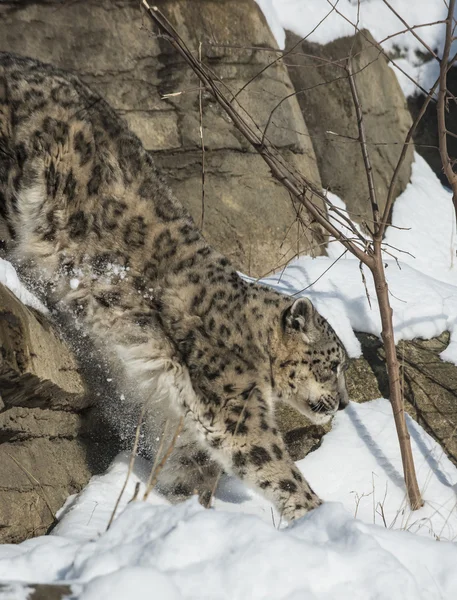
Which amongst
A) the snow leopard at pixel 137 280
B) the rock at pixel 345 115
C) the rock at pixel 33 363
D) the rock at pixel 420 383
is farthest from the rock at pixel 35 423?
the rock at pixel 345 115

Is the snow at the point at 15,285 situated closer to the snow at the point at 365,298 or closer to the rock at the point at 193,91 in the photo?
the snow at the point at 365,298

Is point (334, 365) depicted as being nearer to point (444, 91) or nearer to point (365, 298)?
point (365, 298)

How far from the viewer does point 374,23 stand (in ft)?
35.3

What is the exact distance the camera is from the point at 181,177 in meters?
7.94

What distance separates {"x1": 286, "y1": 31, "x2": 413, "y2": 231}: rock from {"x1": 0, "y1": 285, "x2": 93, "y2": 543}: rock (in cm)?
497

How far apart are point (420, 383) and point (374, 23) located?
21.2 feet

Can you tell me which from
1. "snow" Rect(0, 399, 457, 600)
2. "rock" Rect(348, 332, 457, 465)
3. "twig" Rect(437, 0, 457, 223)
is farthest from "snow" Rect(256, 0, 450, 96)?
"snow" Rect(0, 399, 457, 600)

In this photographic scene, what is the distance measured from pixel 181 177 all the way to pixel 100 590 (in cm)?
615

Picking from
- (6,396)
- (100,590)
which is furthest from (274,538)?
(6,396)

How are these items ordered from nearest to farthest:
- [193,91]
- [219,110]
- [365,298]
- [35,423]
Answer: [35,423]
[365,298]
[193,91]
[219,110]

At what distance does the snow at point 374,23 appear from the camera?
9.19m

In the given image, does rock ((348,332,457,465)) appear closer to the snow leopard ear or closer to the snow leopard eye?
the snow leopard eye

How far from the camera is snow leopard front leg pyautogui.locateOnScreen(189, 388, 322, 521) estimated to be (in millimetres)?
4664

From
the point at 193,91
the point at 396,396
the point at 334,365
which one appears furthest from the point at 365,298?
the point at 193,91
